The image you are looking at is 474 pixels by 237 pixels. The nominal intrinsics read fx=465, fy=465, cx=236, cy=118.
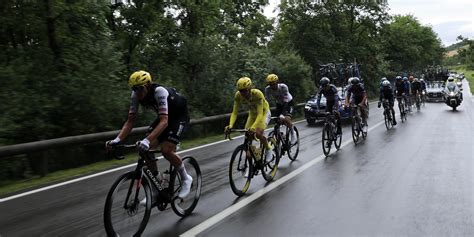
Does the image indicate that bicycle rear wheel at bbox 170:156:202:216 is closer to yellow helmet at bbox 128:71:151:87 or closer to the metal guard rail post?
yellow helmet at bbox 128:71:151:87

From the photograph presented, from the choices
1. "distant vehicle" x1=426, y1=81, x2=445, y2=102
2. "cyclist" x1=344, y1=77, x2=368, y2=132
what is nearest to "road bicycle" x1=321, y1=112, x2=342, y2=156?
"cyclist" x1=344, y1=77, x2=368, y2=132

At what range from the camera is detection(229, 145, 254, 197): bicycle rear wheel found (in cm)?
733

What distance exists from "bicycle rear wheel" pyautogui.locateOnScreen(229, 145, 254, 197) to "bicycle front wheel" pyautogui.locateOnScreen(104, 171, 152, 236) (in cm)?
207

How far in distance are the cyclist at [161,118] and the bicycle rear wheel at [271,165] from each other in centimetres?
235

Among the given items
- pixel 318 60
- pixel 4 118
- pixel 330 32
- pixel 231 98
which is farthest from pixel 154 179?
pixel 330 32

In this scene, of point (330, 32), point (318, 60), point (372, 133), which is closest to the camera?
point (372, 133)

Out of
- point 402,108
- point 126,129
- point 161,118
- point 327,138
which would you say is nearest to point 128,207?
point 126,129

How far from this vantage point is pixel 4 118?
9.42 meters

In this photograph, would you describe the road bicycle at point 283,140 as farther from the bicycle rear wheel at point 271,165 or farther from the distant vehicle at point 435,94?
the distant vehicle at point 435,94

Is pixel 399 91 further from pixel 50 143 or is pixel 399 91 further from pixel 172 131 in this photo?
pixel 172 131

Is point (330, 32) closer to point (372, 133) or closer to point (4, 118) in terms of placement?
point (372, 133)

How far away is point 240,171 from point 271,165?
1324 millimetres

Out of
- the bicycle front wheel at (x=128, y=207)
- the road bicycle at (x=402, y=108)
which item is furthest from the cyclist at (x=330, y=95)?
the road bicycle at (x=402, y=108)

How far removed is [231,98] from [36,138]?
386 inches
